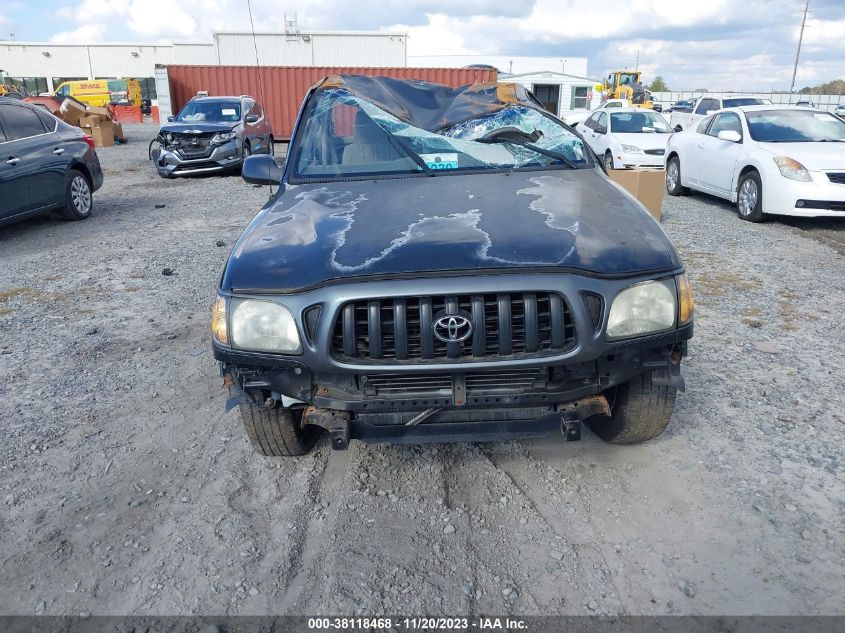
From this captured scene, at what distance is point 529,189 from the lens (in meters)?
3.42

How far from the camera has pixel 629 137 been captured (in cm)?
1294

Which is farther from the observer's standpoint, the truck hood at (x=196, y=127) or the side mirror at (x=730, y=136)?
the truck hood at (x=196, y=127)

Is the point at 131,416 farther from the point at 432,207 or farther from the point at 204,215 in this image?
the point at 204,215

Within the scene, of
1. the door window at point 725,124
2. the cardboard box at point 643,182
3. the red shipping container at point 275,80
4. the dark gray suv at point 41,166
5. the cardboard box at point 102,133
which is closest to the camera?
the dark gray suv at point 41,166

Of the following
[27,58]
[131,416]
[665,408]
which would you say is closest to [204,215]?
[131,416]

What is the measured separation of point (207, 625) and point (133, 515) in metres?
0.84

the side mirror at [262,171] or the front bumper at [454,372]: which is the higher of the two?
the side mirror at [262,171]

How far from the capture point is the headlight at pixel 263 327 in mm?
2549

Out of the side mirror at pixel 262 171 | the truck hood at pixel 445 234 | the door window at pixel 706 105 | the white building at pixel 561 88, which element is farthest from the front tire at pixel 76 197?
the white building at pixel 561 88

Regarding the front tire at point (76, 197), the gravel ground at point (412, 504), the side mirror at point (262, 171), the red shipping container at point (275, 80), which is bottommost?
the gravel ground at point (412, 504)

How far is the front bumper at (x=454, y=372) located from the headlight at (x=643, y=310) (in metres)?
0.03

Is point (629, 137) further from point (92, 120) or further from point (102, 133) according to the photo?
point (102, 133)

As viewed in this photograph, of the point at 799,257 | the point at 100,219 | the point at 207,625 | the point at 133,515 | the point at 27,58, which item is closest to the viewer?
the point at 207,625

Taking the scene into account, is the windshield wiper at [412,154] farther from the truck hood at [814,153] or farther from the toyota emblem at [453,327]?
the truck hood at [814,153]
